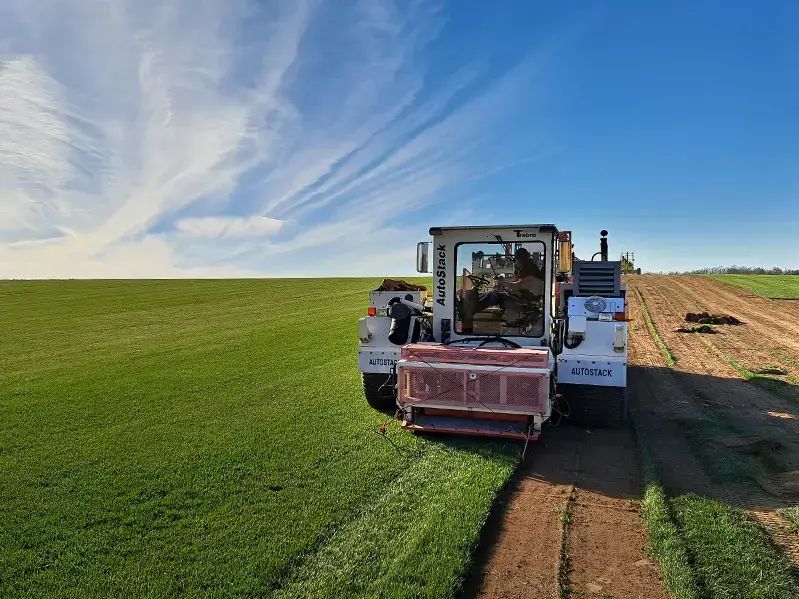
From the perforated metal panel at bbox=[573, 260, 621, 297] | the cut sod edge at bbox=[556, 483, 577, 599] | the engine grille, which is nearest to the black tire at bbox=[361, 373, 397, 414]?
the engine grille

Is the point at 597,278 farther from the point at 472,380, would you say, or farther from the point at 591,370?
the point at 472,380

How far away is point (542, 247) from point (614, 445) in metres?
2.66

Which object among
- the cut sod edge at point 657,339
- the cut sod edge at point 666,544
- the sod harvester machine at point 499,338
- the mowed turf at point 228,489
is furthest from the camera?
the cut sod edge at point 657,339

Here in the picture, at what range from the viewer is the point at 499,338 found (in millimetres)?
7594

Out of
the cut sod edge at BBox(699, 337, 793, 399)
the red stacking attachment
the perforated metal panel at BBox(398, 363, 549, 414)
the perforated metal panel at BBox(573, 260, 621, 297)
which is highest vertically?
the perforated metal panel at BBox(573, 260, 621, 297)

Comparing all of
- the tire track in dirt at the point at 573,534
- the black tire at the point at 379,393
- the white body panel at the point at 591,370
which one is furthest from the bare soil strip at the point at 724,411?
the black tire at the point at 379,393

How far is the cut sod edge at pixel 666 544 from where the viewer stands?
11.8ft

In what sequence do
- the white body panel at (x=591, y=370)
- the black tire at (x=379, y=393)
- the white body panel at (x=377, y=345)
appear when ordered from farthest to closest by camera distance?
the black tire at (x=379, y=393)
the white body panel at (x=377, y=345)
the white body panel at (x=591, y=370)

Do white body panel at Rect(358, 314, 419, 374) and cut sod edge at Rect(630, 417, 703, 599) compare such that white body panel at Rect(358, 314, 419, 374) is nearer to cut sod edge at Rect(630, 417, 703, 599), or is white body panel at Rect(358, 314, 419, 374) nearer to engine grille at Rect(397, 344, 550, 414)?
engine grille at Rect(397, 344, 550, 414)

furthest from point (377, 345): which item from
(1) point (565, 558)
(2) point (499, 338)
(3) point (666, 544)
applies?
(3) point (666, 544)

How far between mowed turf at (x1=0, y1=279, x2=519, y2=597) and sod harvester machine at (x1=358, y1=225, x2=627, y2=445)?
1.61ft

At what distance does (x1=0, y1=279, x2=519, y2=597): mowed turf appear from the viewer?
3828mm

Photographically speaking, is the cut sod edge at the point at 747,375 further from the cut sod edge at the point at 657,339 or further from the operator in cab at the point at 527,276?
the operator in cab at the point at 527,276

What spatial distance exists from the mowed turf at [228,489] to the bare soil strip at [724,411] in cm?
196
